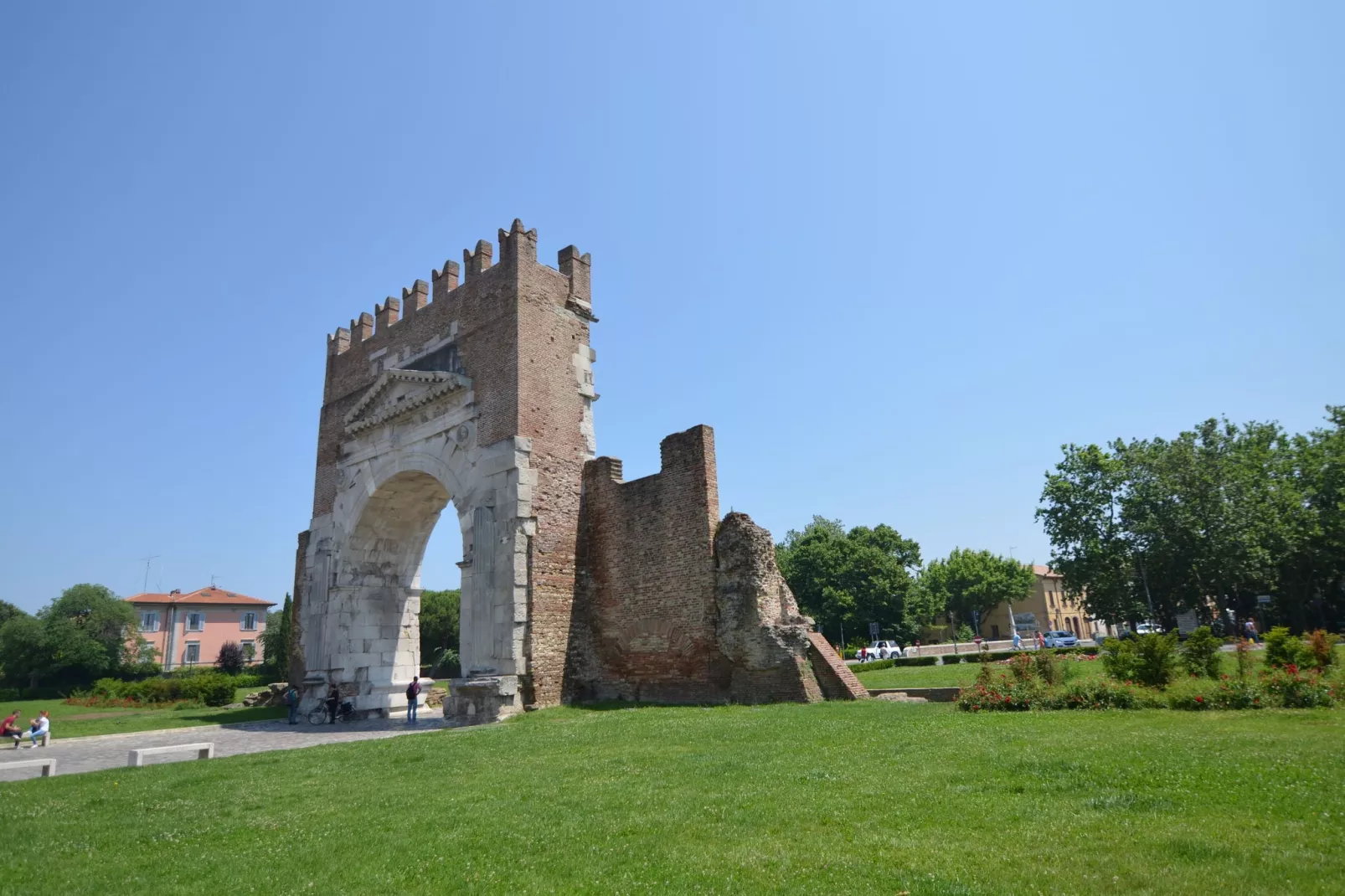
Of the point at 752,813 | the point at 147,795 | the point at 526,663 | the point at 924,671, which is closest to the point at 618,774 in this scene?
the point at 752,813

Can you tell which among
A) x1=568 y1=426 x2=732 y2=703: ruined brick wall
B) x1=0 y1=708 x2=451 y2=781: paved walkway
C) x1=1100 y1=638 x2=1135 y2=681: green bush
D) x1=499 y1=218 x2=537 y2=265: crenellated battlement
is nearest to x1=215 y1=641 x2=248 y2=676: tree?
x1=0 y1=708 x2=451 y2=781: paved walkway

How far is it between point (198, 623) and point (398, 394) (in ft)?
167

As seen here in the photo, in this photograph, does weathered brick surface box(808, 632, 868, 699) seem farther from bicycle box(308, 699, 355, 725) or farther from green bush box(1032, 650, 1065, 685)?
bicycle box(308, 699, 355, 725)

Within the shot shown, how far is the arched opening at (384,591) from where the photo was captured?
65.6 feet

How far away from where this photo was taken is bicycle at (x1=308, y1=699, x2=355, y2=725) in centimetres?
1880

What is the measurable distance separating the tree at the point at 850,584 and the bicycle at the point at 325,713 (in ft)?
114

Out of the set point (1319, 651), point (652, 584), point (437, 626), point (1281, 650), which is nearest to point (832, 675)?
point (652, 584)

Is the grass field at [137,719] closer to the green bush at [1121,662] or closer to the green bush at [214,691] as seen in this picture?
the green bush at [214,691]

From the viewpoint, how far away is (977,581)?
62625 millimetres

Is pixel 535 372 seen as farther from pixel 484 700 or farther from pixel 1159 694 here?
pixel 1159 694

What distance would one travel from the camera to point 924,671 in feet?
78.9

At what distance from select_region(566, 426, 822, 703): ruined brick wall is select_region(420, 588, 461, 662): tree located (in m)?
33.4

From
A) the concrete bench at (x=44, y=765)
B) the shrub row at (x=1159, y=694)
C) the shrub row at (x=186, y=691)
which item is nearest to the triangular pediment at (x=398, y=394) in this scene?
the concrete bench at (x=44, y=765)

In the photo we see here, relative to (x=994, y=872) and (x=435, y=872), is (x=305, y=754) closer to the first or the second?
(x=435, y=872)
